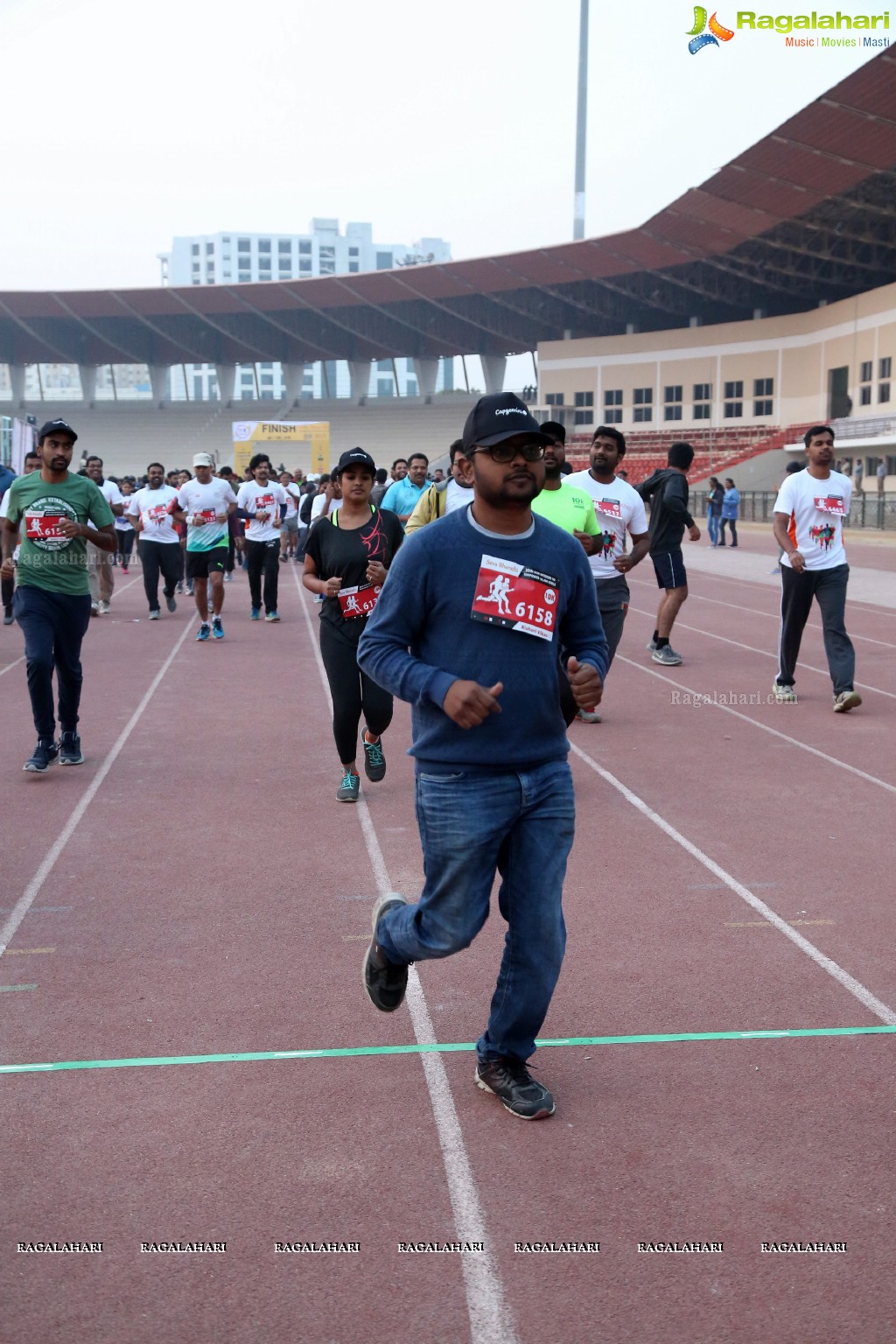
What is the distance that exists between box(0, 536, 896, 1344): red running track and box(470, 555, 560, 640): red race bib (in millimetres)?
Result: 1300

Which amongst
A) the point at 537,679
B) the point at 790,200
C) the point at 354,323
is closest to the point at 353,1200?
the point at 537,679

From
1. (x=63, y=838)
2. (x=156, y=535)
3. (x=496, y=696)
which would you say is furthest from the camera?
(x=156, y=535)

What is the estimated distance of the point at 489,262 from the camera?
203 feet

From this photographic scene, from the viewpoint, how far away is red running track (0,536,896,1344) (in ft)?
8.65

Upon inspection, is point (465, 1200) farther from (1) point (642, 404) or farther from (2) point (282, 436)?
(1) point (642, 404)

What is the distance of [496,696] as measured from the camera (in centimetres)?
311

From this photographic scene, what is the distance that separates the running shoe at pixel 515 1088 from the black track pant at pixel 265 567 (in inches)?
480

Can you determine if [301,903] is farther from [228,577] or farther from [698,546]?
[698,546]

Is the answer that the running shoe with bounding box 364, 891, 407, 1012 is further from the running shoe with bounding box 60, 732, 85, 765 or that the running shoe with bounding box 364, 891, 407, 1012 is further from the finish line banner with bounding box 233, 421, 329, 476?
the finish line banner with bounding box 233, 421, 329, 476

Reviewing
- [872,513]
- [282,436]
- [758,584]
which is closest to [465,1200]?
[758,584]

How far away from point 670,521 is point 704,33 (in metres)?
41.4

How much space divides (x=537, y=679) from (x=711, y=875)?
258cm

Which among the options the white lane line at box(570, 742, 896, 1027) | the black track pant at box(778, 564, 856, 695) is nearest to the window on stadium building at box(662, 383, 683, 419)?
the black track pant at box(778, 564, 856, 695)

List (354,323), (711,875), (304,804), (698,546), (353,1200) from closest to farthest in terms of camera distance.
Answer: (353,1200)
(711,875)
(304,804)
(698,546)
(354,323)
